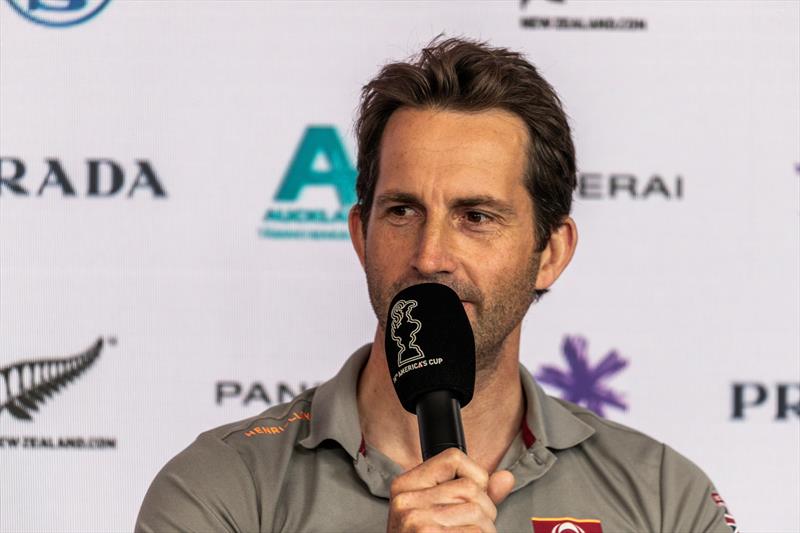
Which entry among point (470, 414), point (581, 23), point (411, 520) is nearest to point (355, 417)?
point (470, 414)

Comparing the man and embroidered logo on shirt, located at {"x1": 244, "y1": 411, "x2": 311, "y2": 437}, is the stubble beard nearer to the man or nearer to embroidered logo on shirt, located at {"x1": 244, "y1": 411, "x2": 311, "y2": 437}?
the man

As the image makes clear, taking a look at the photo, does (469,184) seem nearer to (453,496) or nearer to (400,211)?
(400,211)

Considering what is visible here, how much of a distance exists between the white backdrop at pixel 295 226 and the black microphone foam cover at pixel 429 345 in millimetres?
1144

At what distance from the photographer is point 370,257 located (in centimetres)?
220

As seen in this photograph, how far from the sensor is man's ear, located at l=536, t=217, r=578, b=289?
2418mm

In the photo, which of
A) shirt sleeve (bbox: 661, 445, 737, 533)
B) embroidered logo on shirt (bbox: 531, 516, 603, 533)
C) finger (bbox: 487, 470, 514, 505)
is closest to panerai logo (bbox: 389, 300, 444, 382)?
finger (bbox: 487, 470, 514, 505)

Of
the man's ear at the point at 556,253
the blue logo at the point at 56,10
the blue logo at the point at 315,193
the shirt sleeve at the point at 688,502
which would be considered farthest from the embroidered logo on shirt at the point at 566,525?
the blue logo at the point at 56,10

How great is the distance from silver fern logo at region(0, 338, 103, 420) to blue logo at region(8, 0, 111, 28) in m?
0.75

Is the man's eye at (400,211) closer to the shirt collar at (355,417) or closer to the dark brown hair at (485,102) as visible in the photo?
the dark brown hair at (485,102)

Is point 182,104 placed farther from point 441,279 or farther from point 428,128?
point 441,279

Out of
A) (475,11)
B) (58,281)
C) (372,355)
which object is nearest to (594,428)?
(372,355)

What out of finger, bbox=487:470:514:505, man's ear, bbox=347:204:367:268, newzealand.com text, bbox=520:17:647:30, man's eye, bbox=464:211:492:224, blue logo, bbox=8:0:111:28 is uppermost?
blue logo, bbox=8:0:111:28

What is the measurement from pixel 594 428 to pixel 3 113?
154cm

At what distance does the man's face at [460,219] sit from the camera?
2.11 m
